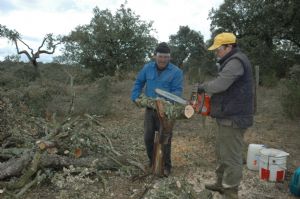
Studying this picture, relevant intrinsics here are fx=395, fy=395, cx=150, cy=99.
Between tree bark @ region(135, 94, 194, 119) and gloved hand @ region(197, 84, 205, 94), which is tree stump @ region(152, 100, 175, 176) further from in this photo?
gloved hand @ region(197, 84, 205, 94)

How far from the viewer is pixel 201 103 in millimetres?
4555

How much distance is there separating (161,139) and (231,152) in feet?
3.45

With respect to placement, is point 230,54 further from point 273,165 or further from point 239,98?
point 273,165

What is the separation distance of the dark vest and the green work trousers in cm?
14

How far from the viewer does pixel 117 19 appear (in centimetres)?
1695

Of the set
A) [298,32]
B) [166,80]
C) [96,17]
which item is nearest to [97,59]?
[96,17]

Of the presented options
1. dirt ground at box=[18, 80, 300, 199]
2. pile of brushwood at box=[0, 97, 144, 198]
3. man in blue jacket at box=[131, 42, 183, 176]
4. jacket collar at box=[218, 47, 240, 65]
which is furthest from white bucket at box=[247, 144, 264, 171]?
jacket collar at box=[218, 47, 240, 65]

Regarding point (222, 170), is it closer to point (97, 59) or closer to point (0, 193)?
point (0, 193)

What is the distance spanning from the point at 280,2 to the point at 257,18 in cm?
138

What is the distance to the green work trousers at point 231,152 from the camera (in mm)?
4422

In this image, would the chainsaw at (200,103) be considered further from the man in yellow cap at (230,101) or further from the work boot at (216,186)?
the work boot at (216,186)

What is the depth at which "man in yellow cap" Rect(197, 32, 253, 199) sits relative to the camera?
418 cm

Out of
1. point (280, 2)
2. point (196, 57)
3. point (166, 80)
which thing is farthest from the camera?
point (196, 57)

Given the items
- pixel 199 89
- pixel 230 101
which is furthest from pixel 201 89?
pixel 230 101
